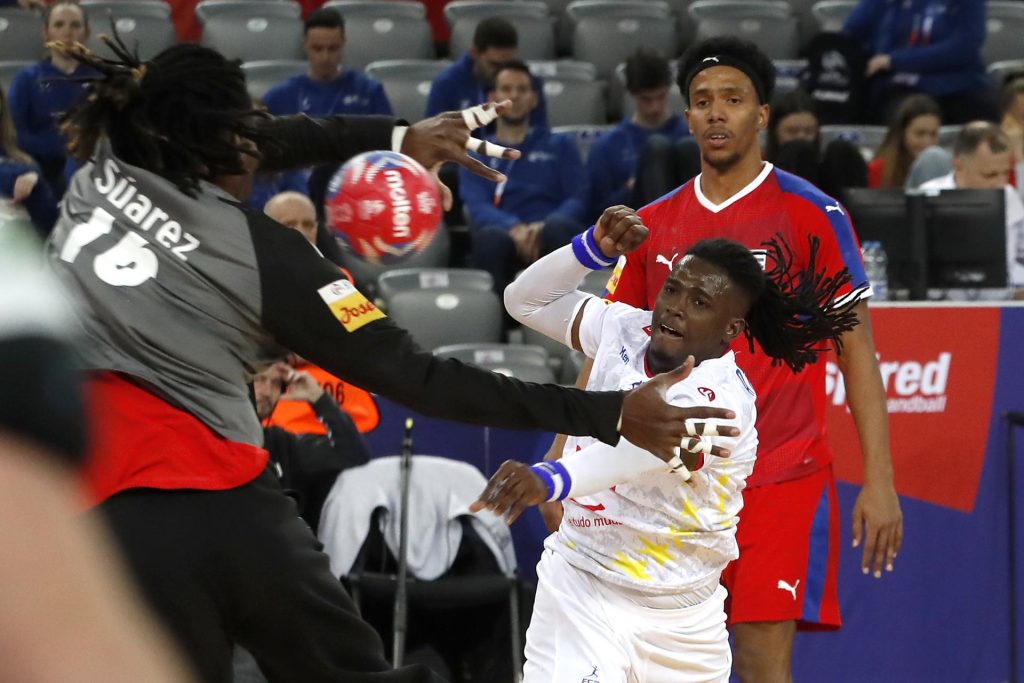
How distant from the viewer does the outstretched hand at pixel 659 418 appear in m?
3.38

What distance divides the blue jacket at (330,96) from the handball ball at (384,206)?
476cm

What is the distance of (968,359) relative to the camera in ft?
21.6

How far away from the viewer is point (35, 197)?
728 centimetres

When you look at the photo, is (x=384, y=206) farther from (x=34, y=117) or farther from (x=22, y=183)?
(x=34, y=117)

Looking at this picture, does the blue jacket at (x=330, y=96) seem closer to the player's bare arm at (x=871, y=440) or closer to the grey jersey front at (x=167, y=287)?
the player's bare arm at (x=871, y=440)

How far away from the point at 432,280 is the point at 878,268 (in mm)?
2176

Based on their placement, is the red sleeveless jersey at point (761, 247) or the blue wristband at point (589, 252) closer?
the blue wristband at point (589, 252)

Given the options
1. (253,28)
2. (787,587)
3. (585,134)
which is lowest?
(787,587)

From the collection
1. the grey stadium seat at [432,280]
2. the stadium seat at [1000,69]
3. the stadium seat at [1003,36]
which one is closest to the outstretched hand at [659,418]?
the grey stadium seat at [432,280]

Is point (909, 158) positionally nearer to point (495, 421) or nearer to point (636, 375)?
point (636, 375)

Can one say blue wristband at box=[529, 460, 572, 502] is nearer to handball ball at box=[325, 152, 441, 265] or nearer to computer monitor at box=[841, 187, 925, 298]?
handball ball at box=[325, 152, 441, 265]

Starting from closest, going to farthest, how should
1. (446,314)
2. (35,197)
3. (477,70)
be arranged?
1. (35,197)
2. (446,314)
3. (477,70)

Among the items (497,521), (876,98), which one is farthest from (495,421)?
(876,98)

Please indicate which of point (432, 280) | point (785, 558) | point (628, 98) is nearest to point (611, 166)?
point (432, 280)
